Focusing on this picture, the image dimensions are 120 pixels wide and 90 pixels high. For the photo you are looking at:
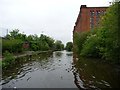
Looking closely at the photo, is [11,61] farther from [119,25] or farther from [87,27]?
[87,27]

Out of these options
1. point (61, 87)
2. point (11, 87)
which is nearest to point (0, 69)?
point (11, 87)

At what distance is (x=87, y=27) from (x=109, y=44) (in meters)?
77.3

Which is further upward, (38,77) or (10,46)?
(10,46)

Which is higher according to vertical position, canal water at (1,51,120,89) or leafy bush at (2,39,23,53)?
leafy bush at (2,39,23,53)

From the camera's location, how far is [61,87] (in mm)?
16922

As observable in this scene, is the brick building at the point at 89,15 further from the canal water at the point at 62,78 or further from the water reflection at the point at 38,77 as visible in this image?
the canal water at the point at 62,78

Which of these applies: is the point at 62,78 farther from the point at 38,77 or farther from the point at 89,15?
the point at 89,15

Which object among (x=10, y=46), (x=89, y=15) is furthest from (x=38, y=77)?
(x=89, y=15)

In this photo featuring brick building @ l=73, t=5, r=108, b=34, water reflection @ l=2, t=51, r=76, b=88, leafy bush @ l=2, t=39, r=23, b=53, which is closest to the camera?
water reflection @ l=2, t=51, r=76, b=88

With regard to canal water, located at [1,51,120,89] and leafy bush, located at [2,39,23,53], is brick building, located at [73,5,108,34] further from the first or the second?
canal water, located at [1,51,120,89]

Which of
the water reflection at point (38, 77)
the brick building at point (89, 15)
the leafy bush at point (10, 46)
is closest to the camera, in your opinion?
the water reflection at point (38, 77)

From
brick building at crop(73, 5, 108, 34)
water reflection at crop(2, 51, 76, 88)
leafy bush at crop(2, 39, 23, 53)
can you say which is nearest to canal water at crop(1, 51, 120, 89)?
water reflection at crop(2, 51, 76, 88)

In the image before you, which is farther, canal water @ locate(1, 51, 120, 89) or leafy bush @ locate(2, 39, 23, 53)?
leafy bush @ locate(2, 39, 23, 53)

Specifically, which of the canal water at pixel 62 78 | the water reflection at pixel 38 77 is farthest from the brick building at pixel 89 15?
the canal water at pixel 62 78
